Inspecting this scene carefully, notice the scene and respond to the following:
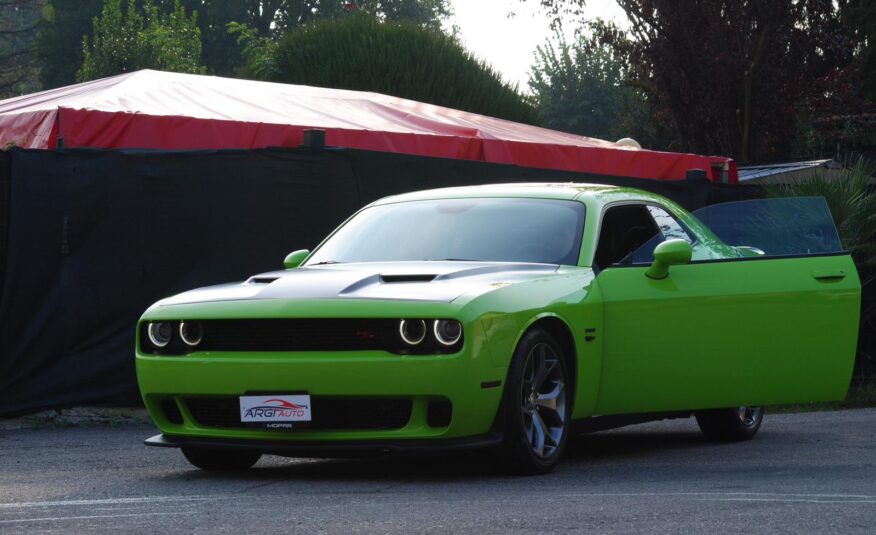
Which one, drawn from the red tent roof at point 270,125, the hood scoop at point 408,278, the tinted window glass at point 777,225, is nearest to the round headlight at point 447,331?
the hood scoop at point 408,278

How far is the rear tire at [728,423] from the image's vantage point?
974 centimetres

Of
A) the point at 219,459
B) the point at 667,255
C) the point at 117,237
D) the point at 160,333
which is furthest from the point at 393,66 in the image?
the point at 160,333

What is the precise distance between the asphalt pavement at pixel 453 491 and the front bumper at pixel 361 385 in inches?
8.7

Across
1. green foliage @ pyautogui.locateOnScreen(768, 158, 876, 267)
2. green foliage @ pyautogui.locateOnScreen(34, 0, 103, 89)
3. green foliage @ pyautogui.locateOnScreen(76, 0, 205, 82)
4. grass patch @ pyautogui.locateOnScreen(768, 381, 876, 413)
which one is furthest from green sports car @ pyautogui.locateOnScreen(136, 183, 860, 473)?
green foliage @ pyautogui.locateOnScreen(34, 0, 103, 89)

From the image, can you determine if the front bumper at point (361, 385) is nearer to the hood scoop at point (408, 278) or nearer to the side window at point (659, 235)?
the hood scoop at point (408, 278)

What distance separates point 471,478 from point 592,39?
22.6 m

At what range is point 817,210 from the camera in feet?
31.2

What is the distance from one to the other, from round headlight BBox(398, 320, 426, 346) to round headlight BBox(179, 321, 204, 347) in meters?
1.10

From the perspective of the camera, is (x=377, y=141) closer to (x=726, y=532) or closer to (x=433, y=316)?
(x=433, y=316)

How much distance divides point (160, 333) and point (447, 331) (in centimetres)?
154

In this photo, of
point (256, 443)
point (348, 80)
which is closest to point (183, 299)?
point (256, 443)

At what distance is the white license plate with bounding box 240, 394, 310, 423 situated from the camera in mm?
7242

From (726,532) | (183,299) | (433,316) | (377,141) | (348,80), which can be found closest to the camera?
(726,532)

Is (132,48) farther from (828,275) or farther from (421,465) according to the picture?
(421,465)
